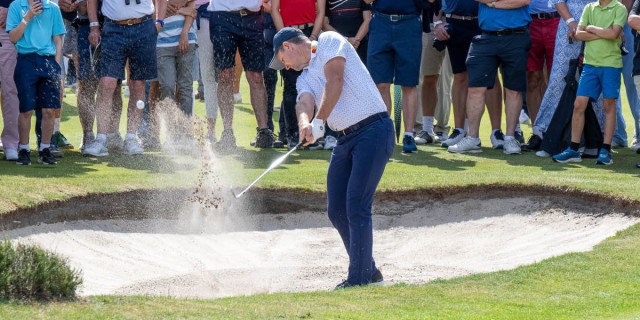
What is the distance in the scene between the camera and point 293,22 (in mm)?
14422

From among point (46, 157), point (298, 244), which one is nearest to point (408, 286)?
point (298, 244)

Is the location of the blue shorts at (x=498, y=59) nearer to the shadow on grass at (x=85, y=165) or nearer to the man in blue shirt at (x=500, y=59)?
the man in blue shirt at (x=500, y=59)

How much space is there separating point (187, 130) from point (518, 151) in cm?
462

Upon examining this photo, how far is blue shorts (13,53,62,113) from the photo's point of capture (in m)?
12.7

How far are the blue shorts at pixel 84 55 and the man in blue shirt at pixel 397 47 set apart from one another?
3830mm

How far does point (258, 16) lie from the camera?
47.0 feet

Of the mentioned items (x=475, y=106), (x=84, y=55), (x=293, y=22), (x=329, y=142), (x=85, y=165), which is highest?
(x=293, y=22)

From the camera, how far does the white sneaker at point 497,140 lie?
14758 mm

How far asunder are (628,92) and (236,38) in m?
5.67

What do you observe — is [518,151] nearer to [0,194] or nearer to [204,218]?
[204,218]

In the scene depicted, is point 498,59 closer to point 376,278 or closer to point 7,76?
point 376,278

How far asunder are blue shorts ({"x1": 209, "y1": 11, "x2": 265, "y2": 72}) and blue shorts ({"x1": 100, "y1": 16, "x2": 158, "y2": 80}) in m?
0.97

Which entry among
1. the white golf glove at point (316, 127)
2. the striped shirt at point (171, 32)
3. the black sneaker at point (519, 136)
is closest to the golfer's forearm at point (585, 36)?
the black sneaker at point (519, 136)

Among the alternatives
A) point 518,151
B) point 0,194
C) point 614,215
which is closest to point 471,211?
point 614,215
